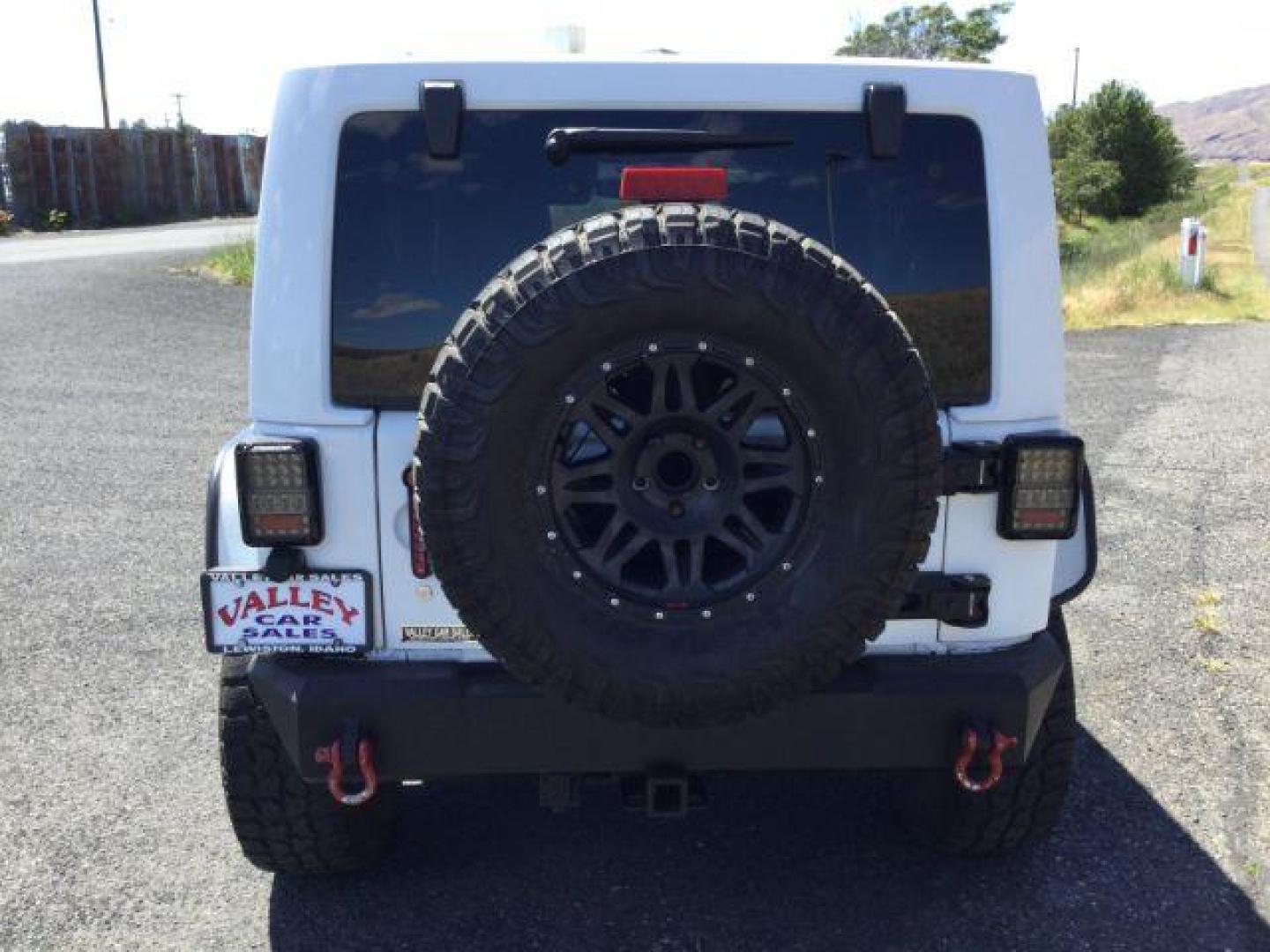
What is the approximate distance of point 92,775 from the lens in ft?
12.5

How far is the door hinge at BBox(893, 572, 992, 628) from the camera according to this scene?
8.73ft

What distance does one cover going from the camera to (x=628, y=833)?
3.47 m

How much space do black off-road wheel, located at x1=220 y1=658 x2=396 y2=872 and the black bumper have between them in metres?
0.27

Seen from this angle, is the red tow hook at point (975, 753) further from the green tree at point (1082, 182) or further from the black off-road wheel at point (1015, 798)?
the green tree at point (1082, 182)

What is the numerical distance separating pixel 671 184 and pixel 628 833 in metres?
1.90

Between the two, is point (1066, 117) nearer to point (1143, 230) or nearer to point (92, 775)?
point (1143, 230)

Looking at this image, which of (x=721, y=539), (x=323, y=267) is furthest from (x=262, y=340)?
(x=721, y=539)

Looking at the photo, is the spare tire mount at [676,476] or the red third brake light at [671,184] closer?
the spare tire mount at [676,476]

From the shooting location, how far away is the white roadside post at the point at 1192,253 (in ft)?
54.0

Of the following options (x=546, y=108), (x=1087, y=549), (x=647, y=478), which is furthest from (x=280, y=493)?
(x=1087, y=549)

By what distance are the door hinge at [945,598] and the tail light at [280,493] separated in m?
1.28

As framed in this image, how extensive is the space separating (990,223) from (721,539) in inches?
36.5

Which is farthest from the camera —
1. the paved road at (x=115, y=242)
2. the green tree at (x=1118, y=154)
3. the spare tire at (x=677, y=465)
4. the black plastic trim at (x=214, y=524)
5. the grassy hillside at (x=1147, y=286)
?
the green tree at (x=1118, y=154)

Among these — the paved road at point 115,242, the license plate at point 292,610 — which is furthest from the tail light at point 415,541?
the paved road at point 115,242
